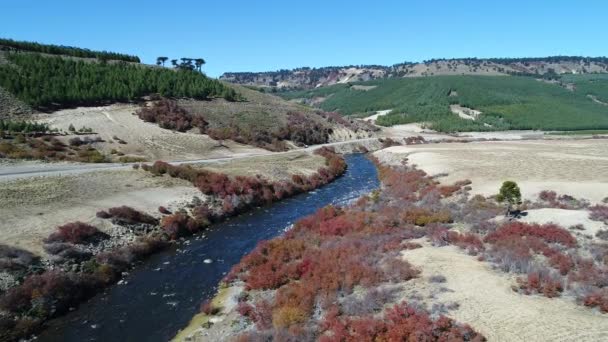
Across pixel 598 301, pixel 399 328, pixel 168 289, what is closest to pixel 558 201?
pixel 598 301

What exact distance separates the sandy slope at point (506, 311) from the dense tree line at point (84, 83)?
81.9m

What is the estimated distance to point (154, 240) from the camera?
1310 inches

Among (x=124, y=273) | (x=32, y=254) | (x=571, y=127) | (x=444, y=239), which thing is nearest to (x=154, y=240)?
(x=124, y=273)

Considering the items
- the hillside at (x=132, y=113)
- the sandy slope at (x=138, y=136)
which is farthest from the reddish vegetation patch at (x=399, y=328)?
the sandy slope at (x=138, y=136)

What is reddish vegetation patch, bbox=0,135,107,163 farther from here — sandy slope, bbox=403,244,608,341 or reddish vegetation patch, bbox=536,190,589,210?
reddish vegetation patch, bbox=536,190,589,210

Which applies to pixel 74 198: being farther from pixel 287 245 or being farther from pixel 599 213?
pixel 599 213

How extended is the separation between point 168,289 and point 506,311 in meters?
18.3

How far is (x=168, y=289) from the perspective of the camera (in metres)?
25.9

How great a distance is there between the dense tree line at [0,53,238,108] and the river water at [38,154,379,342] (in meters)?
61.3

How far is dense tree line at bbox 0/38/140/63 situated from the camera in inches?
4331

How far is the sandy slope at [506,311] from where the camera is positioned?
1642 centimetres

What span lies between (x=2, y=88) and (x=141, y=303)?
76.4 m

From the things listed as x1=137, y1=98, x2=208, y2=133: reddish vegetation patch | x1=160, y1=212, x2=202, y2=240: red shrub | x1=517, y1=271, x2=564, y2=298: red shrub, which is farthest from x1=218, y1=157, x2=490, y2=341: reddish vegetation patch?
x1=137, y1=98, x2=208, y2=133: reddish vegetation patch

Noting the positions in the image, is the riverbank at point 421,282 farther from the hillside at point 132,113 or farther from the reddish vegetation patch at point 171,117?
the reddish vegetation patch at point 171,117
